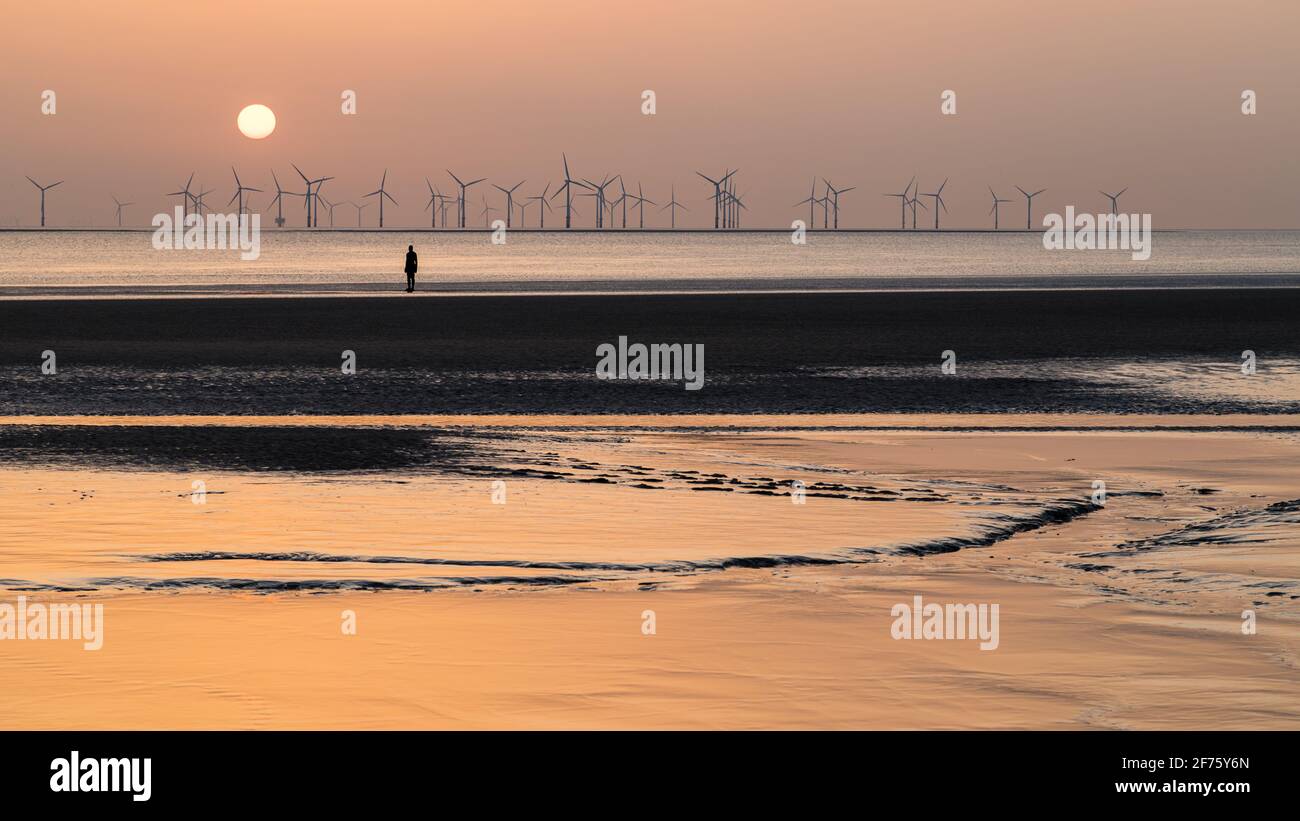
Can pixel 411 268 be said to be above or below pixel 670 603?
above

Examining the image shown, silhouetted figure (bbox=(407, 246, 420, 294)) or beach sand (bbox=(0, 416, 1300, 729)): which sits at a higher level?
silhouetted figure (bbox=(407, 246, 420, 294))

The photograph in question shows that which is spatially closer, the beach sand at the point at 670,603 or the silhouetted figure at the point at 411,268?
the beach sand at the point at 670,603

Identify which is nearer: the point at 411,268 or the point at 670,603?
the point at 670,603

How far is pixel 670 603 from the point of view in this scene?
48.0ft

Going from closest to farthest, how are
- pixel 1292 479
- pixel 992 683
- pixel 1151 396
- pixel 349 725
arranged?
pixel 349 725 < pixel 992 683 < pixel 1292 479 < pixel 1151 396

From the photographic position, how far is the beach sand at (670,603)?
11312 mm

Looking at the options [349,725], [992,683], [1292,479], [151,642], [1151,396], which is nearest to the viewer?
[349,725]

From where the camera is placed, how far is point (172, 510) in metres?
19.9

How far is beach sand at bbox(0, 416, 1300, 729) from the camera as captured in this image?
11312 mm

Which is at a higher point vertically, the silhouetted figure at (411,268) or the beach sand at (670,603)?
the silhouetted figure at (411,268)

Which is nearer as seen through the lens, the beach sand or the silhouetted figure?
the beach sand
